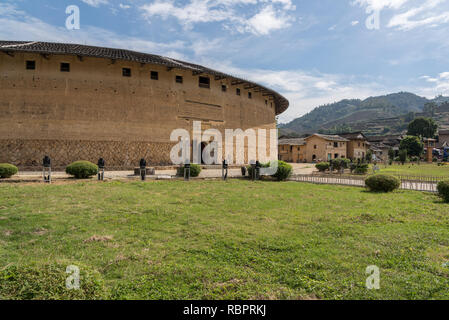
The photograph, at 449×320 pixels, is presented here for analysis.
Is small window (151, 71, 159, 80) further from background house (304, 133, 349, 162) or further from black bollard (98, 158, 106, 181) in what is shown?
background house (304, 133, 349, 162)

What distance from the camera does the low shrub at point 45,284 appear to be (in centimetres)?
252

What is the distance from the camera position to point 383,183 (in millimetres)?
11656

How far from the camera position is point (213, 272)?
3.55 meters

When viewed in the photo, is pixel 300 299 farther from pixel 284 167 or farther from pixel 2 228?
pixel 284 167

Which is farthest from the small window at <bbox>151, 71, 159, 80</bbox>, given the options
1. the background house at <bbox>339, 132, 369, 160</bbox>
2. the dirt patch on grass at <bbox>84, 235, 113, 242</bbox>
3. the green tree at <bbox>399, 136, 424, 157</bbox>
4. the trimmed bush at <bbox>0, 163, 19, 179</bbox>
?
the green tree at <bbox>399, 136, 424, 157</bbox>

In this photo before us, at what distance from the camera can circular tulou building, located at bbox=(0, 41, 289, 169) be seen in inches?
706

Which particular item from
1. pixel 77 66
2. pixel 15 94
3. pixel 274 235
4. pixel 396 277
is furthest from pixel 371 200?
pixel 15 94

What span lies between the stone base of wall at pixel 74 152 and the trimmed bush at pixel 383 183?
608 inches

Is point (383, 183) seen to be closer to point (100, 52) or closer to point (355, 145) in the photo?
point (100, 52)

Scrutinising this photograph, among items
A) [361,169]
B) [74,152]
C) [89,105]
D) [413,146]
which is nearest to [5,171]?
[74,152]

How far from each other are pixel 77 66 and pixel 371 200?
68.6ft

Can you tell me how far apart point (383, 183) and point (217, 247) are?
10.3 metres

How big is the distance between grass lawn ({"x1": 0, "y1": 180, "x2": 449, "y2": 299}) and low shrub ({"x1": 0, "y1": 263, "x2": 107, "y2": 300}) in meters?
0.01
